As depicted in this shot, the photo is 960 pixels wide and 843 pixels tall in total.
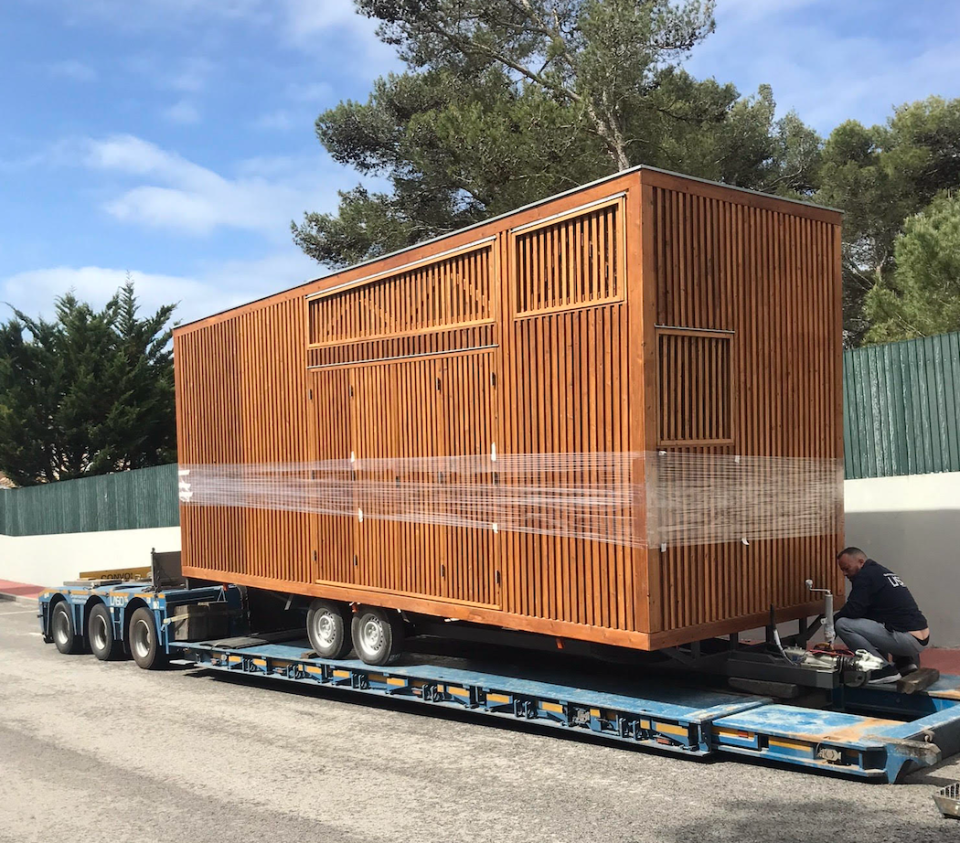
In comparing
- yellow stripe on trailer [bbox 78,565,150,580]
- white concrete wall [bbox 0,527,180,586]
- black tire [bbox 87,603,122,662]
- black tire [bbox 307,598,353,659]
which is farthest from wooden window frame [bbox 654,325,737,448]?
white concrete wall [bbox 0,527,180,586]

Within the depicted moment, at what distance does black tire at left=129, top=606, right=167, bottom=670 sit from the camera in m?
12.9

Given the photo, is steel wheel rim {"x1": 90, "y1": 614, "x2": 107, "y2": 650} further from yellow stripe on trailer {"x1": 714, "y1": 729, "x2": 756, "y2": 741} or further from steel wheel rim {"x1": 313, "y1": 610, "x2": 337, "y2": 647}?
yellow stripe on trailer {"x1": 714, "y1": 729, "x2": 756, "y2": 741}

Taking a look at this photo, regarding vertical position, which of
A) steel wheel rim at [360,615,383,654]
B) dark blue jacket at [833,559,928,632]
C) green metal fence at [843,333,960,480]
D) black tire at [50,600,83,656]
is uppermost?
green metal fence at [843,333,960,480]

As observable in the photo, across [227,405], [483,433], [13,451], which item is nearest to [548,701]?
[483,433]

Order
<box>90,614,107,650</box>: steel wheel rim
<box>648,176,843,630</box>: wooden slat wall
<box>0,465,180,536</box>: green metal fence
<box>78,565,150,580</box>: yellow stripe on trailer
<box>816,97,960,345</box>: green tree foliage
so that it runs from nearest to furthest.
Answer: <box>648,176,843,630</box>: wooden slat wall
<box>90,614,107,650</box>: steel wheel rim
<box>78,565,150,580</box>: yellow stripe on trailer
<box>0,465,180,536</box>: green metal fence
<box>816,97,960,345</box>: green tree foliage

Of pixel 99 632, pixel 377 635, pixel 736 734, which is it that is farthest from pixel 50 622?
pixel 736 734

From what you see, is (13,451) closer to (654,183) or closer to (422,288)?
(422,288)

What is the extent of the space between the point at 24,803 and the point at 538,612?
403 centimetres

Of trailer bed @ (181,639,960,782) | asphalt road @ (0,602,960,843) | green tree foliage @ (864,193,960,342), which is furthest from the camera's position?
green tree foliage @ (864,193,960,342)

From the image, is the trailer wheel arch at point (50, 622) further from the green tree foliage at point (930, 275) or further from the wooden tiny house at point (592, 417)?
the green tree foliage at point (930, 275)

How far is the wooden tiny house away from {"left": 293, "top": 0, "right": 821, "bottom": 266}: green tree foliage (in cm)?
1079

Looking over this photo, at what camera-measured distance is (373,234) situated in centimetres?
2389

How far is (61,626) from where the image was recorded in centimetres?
1489

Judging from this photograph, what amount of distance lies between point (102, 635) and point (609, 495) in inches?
351
